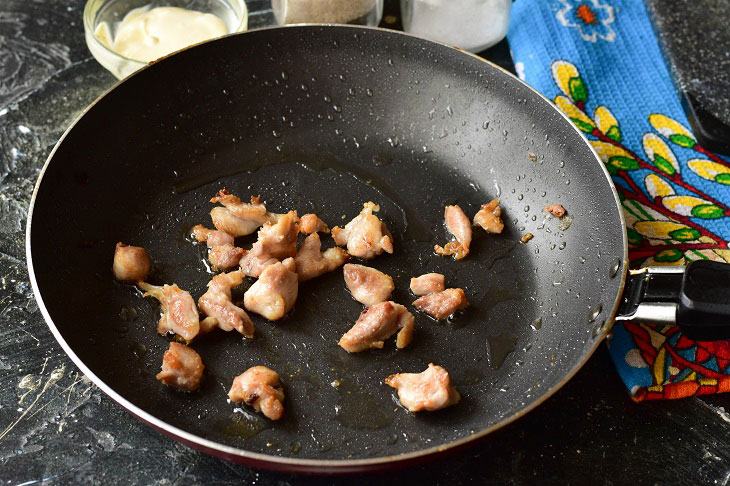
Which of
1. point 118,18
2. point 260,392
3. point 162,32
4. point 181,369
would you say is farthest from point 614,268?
point 118,18

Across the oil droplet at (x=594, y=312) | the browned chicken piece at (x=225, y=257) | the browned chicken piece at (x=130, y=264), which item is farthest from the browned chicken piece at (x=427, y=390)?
the browned chicken piece at (x=130, y=264)

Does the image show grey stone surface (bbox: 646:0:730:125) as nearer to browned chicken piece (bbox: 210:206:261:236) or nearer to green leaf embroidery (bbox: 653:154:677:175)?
green leaf embroidery (bbox: 653:154:677:175)

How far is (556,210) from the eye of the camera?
1.35 meters

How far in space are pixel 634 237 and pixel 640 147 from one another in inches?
10.7

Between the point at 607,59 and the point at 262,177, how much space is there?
0.89 metres

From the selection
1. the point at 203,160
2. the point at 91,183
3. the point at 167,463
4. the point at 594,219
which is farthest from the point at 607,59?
the point at 167,463

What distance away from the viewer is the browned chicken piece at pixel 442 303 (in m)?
1.21

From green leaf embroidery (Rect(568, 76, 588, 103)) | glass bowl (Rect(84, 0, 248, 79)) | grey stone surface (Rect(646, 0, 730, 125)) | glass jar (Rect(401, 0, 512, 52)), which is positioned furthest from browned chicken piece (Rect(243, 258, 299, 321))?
grey stone surface (Rect(646, 0, 730, 125))

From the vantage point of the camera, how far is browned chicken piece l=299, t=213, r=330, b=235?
4.36 feet

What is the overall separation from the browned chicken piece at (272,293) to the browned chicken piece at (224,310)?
26 mm

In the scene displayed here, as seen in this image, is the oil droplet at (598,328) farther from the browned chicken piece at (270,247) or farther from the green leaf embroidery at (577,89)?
the green leaf embroidery at (577,89)

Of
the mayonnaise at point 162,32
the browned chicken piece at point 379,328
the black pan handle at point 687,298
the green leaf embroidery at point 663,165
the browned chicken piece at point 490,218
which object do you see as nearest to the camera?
the black pan handle at point 687,298

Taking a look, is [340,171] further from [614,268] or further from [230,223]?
[614,268]

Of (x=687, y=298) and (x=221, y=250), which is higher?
(x=687, y=298)
